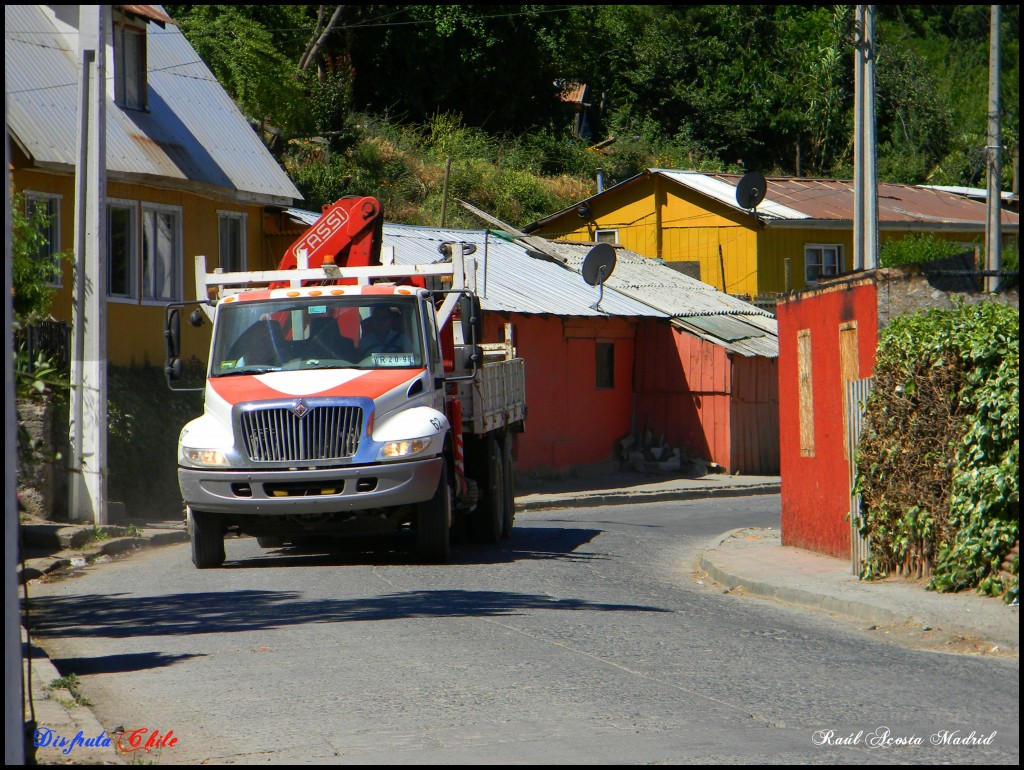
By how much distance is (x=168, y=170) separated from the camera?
2025 centimetres

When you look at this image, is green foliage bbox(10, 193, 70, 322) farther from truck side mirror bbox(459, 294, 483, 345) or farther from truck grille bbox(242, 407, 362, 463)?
truck side mirror bbox(459, 294, 483, 345)

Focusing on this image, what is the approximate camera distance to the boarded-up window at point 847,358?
12.5 metres

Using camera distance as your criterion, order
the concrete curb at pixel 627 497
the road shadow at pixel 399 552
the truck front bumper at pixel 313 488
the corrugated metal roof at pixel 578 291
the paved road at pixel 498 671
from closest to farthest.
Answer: the paved road at pixel 498 671, the truck front bumper at pixel 313 488, the road shadow at pixel 399 552, the concrete curb at pixel 627 497, the corrugated metal roof at pixel 578 291

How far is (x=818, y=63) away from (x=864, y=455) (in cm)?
3398

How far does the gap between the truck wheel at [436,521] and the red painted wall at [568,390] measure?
11.1 m

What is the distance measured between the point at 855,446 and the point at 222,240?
1436cm

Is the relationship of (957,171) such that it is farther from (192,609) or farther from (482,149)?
(192,609)

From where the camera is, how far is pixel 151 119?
2161 centimetres

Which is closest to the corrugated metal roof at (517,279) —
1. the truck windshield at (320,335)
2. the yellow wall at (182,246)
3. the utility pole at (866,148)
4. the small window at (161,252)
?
the yellow wall at (182,246)

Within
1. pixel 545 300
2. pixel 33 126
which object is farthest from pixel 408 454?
pixel 545 300

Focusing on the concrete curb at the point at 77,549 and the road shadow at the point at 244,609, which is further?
the concrete curb at the point at 77,549

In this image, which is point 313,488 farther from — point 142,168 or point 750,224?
point 750,224

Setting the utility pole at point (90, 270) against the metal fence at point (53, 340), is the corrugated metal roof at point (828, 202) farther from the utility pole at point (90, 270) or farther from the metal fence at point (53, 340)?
the utility pole at point (90, 270)

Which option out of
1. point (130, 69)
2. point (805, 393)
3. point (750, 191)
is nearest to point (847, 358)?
point (805, 393)
